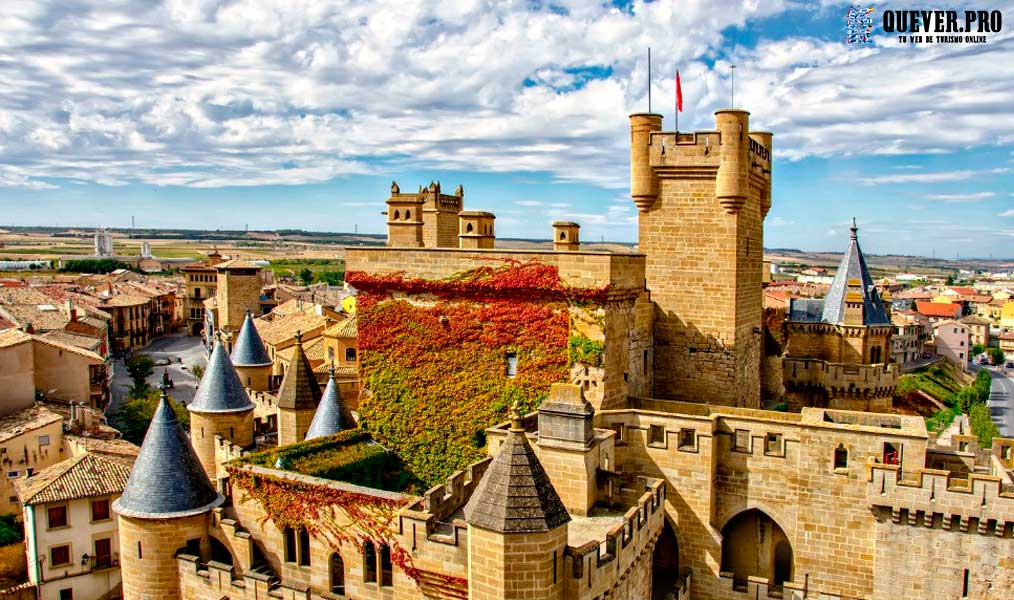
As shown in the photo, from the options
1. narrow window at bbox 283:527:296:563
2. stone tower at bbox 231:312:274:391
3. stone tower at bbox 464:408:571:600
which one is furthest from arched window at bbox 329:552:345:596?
stone tower at bbox 231:312:274:391

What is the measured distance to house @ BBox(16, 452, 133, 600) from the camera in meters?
33.2

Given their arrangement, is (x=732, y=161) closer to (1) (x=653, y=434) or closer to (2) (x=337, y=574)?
(1) (x=653, y=434)

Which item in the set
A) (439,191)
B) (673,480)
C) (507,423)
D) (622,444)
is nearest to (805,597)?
(673,480)

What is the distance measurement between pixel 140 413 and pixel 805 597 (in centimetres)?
4468

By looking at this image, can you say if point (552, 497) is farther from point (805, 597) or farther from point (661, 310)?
point (661, 310)

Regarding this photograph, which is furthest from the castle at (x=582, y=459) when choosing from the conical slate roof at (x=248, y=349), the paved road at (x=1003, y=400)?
the paved road at (x=1003, y=400)

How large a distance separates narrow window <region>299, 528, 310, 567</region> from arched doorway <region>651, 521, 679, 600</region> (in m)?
9.09

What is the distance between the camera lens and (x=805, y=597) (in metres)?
19.7

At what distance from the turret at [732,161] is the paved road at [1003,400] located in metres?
67.2

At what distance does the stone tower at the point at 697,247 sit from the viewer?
24734 millimetres

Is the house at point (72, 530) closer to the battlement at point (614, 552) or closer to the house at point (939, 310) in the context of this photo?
the battlement at point (614, 552)

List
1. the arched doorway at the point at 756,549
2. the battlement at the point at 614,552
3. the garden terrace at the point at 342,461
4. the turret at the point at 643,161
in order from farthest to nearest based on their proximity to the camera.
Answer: the turret at the point at 643,161 < the garden terrace at the point at 342,461 < the arched doorway at the point at 756,549 < the battlement at the point at 614,552

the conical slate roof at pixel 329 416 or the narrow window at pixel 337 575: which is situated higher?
the conical slate roof at pixel 329 416

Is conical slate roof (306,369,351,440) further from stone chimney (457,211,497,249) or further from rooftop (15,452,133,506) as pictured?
rooftop (15,452,133,506)
